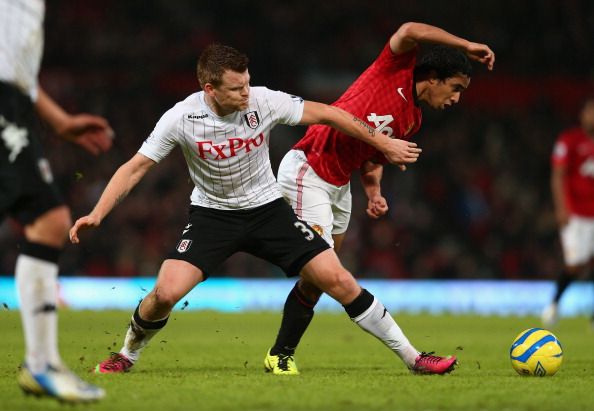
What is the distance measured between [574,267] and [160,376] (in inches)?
285

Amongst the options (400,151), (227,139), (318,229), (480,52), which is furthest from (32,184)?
(480,52)

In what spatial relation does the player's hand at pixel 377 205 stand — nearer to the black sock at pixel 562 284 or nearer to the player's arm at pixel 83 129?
the player's arm at pixel 83 129

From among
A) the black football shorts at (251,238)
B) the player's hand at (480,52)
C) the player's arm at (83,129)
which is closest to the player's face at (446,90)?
the player's hand at (480,52)

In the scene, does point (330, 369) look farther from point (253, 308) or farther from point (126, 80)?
point (126, 80)

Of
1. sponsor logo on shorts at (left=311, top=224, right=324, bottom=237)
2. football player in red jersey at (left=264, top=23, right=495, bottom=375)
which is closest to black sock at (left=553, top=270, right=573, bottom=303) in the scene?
football player in red jersey at (left=264, top=23, right=495, bottom=375)

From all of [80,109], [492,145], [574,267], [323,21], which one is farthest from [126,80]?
[574,267]

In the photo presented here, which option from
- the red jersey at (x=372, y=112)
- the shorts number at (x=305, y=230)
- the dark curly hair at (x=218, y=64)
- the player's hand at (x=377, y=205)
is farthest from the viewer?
the player's hand at (x=377, y=205)

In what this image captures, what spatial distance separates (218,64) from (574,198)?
801 cm

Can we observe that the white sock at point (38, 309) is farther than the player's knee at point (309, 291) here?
No

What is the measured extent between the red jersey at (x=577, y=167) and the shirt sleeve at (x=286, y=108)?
6824mm

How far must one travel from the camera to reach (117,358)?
6.88 meters

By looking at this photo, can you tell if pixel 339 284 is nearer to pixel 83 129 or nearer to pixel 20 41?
pixel 83 129

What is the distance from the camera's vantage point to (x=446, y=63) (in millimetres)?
7148

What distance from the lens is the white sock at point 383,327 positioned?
661cm
